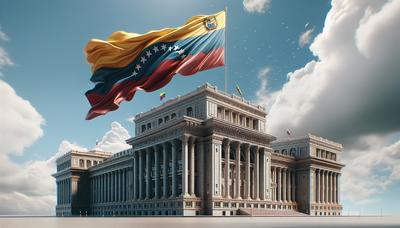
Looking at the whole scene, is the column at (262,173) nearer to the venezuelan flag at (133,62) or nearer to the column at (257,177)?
the column at (257,177)

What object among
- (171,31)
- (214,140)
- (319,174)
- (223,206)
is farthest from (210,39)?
(319,174)

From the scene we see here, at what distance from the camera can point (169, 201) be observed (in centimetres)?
7450

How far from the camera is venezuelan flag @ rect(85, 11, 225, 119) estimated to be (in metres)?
41.7

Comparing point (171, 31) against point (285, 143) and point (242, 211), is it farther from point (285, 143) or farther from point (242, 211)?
point (285, 143)

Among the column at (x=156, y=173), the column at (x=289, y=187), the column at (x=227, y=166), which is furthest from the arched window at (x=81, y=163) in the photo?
the column at (x=227, y=166)

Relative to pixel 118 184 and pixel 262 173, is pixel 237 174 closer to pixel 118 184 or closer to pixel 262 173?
pixel 262 173

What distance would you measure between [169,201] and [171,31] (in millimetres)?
40176

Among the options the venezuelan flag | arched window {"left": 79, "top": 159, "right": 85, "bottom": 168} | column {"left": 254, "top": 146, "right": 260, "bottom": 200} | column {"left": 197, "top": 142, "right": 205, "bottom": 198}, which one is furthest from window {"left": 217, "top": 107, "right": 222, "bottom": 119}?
arched window {"left": 79, "top": 159, "right": 85, "bottom": 168}

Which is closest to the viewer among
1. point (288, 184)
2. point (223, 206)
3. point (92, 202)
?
point (223, 206)

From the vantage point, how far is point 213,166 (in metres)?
73.5

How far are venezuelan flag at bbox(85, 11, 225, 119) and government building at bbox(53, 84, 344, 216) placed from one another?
→ 2817cm

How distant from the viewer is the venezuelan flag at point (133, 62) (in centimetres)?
4169

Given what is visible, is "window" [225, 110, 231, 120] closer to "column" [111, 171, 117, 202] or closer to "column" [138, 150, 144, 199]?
"column" [138, 150, 144, 199]

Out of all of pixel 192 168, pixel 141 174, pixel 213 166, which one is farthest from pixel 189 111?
pixel 141 174
